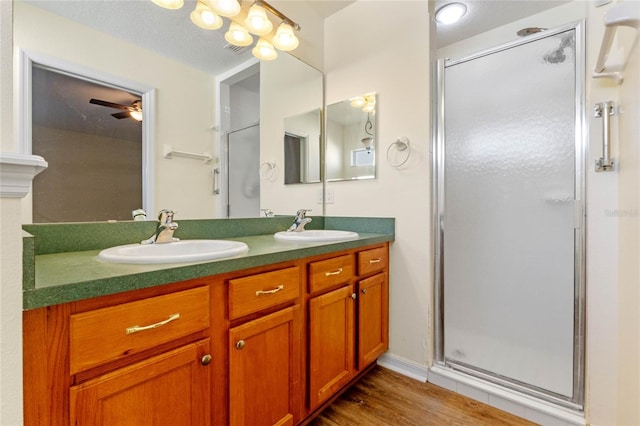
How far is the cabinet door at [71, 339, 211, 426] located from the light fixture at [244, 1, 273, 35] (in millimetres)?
1686

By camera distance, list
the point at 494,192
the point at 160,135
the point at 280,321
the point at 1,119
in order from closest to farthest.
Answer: the point at 1,119 < the point at 280,321 < the point at 160,135 < the point at 494,192

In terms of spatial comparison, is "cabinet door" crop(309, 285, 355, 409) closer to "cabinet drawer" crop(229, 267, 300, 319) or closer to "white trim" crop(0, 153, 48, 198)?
"cabinet drawer" crop(229, 267, 300, 319)

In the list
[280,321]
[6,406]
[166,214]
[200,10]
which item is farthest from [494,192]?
[6,406]

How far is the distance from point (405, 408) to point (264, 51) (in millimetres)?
2186

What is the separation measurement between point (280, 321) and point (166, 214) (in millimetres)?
651

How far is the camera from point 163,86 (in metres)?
1.36

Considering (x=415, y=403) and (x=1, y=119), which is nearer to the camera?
(x=1, y=119)

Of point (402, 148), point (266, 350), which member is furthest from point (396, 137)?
point (266, 350)

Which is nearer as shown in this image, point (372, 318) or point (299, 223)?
point (372, 318)

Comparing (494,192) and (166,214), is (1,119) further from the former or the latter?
(494,192)

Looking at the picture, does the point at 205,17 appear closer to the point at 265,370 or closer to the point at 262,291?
the point at 262,291

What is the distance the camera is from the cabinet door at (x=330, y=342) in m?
1.29

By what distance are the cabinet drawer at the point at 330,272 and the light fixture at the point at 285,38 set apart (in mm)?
1389

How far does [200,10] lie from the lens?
1479 mm
